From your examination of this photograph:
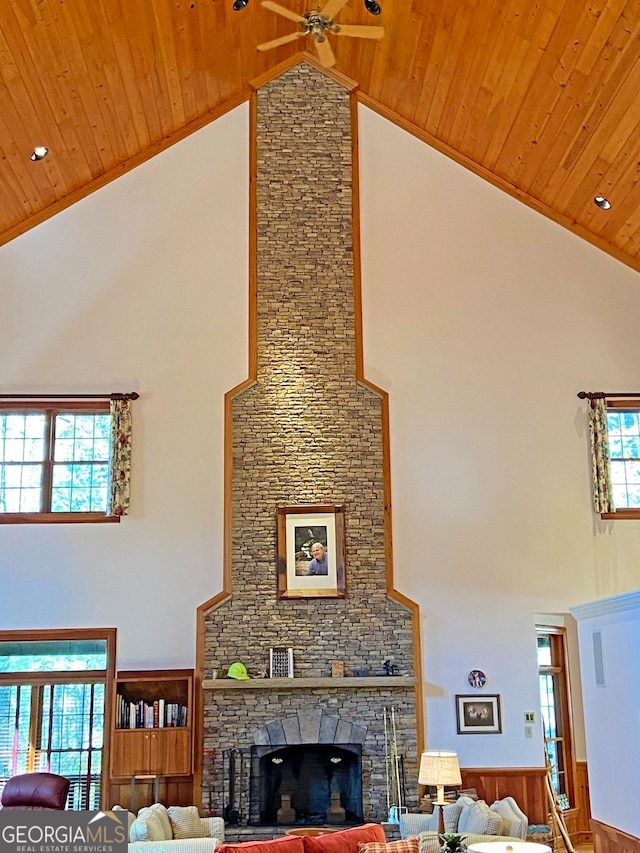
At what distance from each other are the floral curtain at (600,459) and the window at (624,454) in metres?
0.16

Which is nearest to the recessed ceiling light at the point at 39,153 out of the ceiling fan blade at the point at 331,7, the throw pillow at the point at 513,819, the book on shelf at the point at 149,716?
the ceiling fan blade at the point at 331,7

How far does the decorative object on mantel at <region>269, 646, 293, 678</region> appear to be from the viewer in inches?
383

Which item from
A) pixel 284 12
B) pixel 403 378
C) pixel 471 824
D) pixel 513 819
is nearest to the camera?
pixel 471 824

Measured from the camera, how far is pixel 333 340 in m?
10.7

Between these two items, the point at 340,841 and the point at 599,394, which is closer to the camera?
the point at 340,841

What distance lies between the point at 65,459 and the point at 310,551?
9.35ft

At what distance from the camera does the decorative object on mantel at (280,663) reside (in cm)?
972

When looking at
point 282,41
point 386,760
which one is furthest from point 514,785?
point 282,41

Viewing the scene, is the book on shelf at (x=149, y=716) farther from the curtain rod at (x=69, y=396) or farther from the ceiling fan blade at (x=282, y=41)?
the ceiling fan blade at (x=282, y=41)

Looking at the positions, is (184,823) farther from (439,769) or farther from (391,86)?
(391,86)

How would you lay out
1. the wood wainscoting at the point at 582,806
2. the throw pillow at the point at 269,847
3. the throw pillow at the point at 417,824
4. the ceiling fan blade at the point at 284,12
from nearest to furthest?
the throw pillow at the point at 269,847
the throw pillow at the point at 417,824
the ceiling fan blade at the point at 284,12
the wood wainscoting at the point at 582,806

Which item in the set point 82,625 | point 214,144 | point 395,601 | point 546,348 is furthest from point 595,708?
point 214,144

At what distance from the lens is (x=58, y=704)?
9.70 m

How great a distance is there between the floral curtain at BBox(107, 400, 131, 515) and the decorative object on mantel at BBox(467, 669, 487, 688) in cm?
403
